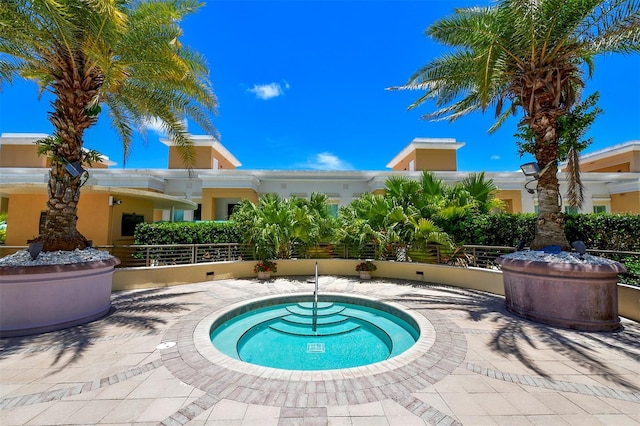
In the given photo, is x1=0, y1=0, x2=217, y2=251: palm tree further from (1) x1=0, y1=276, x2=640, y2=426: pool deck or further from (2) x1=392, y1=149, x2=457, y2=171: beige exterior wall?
(2) x1=392, y1=149, x2=457, y2=171: beige exterior wall

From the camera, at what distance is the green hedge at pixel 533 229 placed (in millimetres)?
6958

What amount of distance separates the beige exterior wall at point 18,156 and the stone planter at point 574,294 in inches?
1083

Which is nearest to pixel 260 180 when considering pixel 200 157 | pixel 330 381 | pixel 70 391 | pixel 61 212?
pixel 200 157

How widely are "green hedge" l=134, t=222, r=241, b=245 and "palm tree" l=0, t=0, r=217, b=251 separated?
10.3 ft

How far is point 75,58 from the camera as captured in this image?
251 inches

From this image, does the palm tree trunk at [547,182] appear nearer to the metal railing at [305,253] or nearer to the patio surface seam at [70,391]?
the metal railing at [305,253]

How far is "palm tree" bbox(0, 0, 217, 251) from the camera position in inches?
222

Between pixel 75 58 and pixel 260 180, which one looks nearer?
pixel 75 58

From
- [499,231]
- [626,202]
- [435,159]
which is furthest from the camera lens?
[435,159]

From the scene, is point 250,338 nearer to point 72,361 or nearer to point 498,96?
point 72,361

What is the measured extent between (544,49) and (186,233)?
11.7 m

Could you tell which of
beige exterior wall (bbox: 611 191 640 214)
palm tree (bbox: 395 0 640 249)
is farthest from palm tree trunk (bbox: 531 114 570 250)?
beige exterior wall (bbox: 611 191 640 214)

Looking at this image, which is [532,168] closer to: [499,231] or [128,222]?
[499,231]

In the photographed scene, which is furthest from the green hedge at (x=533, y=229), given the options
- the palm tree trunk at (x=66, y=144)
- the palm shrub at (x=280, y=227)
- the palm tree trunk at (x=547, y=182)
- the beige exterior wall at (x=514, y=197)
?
the palm tree trunk at (x=66, y=144)
